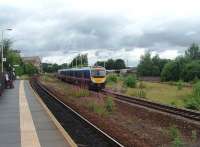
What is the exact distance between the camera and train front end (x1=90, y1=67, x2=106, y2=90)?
58.3m

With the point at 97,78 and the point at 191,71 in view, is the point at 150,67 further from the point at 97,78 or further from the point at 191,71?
the point at 97,78

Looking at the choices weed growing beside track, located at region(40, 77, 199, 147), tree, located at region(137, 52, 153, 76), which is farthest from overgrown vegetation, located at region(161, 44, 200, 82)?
weed growing beside track, located at region(40, 77, 199, 147)

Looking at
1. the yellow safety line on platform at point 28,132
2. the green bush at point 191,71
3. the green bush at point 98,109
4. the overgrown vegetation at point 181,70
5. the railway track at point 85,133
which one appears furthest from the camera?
the overgrown vegetation at point 181,70

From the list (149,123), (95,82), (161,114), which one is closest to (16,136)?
(149,123)

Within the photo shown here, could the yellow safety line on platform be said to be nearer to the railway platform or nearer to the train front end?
the railway platform

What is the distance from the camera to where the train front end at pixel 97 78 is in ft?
191

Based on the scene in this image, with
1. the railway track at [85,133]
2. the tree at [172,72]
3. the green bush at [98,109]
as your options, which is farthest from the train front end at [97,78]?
the tree at [172,72]

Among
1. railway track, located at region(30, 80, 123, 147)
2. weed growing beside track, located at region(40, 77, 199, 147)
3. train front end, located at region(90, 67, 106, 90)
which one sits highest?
train front end, located at region(90, 67, 106, 90)

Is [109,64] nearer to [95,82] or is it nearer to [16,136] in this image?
[95,82]

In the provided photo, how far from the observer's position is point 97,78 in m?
58.4

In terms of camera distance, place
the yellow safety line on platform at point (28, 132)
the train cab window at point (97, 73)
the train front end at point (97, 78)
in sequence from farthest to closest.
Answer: the train cab window at point (97, 73), the train front end at point (97, 78), the yellow safety line on platform at point (28, 132)

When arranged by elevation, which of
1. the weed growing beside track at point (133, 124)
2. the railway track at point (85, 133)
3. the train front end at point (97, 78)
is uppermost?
the train front end at point (97, 78)

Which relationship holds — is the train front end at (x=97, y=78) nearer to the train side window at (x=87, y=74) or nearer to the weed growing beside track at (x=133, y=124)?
the train side window at (x=87, y=74)

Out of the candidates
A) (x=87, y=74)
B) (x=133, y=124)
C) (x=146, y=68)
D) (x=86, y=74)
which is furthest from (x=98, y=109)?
(x=146, y=68)
